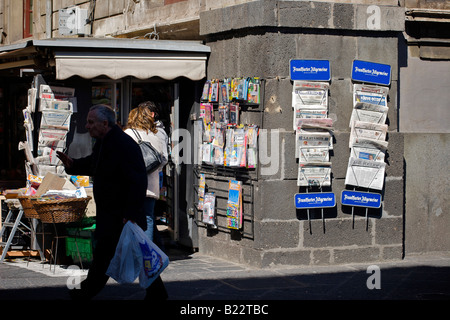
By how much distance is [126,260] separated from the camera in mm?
6562

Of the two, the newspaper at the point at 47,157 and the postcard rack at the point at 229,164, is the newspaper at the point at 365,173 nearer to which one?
the postcard rack at the point at 229,164

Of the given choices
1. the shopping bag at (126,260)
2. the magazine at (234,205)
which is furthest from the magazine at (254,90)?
the shopping bag at (126,260)

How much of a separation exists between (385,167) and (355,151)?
0.50 metres

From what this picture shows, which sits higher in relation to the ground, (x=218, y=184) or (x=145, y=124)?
(x=145, y=124)

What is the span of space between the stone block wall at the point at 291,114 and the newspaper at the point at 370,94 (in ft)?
0.32

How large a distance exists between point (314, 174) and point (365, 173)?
69 cm

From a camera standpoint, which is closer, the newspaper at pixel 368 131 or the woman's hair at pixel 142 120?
the woman's hair at pixel 142 120

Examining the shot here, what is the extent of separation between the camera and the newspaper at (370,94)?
9.20 metres

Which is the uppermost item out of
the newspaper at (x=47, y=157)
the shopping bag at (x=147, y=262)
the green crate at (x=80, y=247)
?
the newspaper at (x=47, y=157)

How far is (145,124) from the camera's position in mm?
8633

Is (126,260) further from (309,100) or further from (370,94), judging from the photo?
(370,94)

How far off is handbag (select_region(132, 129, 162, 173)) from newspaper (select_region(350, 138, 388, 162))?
2406 mm
